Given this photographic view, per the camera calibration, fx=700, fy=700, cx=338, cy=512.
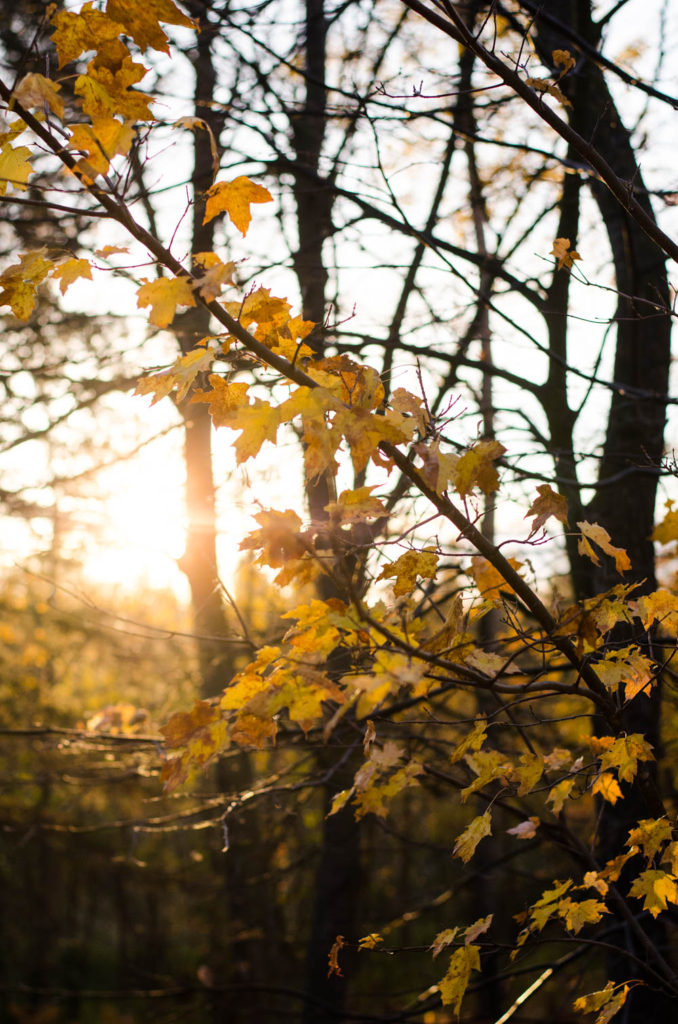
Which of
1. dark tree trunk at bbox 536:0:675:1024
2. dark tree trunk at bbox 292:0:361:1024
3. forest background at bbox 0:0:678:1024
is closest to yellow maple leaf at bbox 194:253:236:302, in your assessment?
forest background at bbox 0:0:678:1024

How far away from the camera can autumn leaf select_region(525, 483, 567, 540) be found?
1.47 meters

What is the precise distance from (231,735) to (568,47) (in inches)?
134

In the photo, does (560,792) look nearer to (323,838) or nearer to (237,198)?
(237,198)

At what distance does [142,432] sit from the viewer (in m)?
4.69

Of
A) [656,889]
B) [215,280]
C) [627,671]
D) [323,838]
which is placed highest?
[215,280]

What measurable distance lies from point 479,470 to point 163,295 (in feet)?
2.24

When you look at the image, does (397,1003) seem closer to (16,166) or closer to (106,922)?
(106,922)

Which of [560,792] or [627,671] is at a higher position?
[627,671]

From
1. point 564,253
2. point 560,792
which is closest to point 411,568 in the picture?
point 560,792

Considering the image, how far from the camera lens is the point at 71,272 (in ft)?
4.54

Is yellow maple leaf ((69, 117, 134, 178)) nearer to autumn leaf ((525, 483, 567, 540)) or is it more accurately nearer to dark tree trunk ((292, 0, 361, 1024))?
autumn leaf ((525, 483, 567, 540))

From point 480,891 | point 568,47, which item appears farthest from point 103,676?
point 568,47

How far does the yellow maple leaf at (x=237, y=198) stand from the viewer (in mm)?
1437

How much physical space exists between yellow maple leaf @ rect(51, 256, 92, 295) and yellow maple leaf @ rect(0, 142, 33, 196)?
0.15 meters
